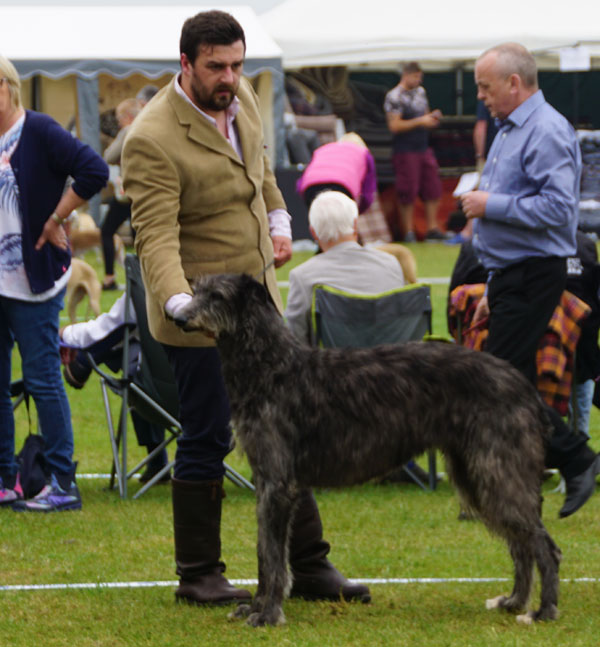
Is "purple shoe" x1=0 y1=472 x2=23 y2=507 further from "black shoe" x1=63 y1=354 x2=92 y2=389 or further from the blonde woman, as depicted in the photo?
"black shoe" x1=63 y1=354 x2=92 y2=389

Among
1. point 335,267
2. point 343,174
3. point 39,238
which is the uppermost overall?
point 39,238

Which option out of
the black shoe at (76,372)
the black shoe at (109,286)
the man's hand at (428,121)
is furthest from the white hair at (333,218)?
the man's hand at (428,121)

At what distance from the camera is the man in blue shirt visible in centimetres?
557

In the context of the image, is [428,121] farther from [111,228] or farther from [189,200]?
[189,200]

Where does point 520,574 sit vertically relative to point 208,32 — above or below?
below

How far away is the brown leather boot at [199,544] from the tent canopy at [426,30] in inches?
601

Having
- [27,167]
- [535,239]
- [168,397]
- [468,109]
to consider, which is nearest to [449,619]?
[535,239]

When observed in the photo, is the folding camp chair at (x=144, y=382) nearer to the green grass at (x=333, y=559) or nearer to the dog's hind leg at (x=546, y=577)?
the green grass at (x=333, y=559)

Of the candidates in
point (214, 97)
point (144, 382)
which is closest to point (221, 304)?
point (214, 97)

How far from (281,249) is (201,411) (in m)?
0.66

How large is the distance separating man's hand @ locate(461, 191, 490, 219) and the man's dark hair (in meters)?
1.46

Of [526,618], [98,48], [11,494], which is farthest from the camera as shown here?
[98,48]

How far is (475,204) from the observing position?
18.3 feet

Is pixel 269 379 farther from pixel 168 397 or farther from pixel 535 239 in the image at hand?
pixel 168 397
